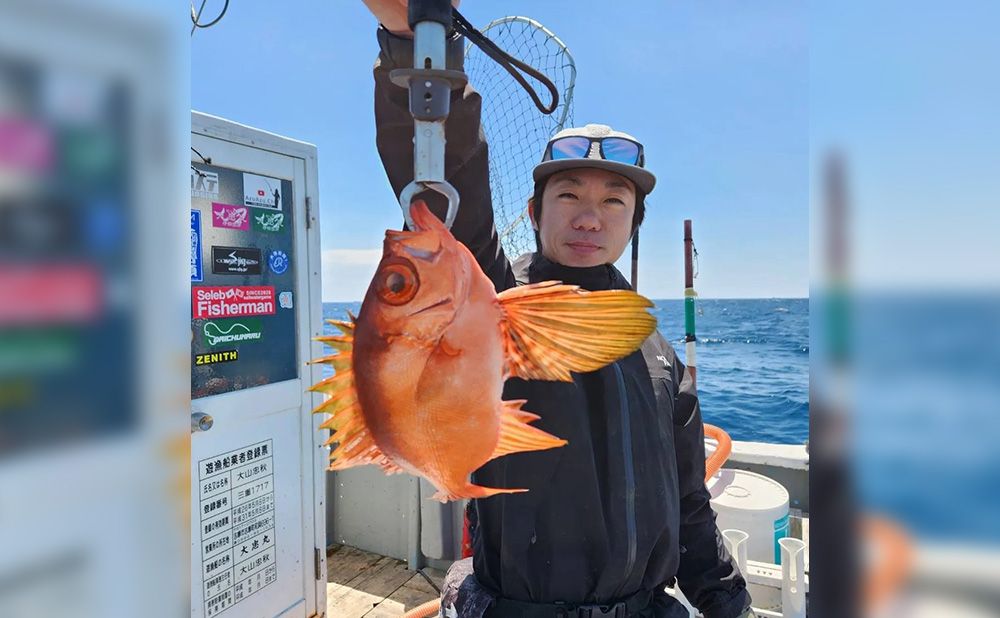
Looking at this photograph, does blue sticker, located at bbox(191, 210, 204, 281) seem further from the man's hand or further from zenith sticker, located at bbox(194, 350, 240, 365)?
the man's hand

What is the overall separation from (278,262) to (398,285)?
8.81ft

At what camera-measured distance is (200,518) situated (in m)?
2.94

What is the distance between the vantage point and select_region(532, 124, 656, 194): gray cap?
1.57 metres

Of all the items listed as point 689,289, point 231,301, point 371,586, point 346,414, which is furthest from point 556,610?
point 689,289

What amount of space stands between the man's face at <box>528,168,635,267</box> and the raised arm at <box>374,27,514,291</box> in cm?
36

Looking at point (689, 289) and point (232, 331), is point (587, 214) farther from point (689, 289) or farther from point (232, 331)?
point (689, 289)

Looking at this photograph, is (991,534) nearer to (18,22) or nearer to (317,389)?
(18,22)

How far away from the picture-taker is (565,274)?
1763 millimetres

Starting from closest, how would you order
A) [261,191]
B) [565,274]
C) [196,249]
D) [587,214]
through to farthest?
[587,214], [565,274], [196,249], [261,191]

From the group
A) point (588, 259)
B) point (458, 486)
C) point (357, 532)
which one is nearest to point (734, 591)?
point (588, 259)

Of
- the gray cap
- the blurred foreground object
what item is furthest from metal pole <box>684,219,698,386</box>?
the blurred foreground object

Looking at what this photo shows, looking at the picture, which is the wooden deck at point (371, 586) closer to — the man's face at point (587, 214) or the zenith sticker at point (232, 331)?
the zenith sticker at point (232, 331)

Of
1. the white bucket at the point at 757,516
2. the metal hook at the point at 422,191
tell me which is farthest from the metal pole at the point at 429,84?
the white bucket at the point at 757,516

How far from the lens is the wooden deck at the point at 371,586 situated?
3.88m
